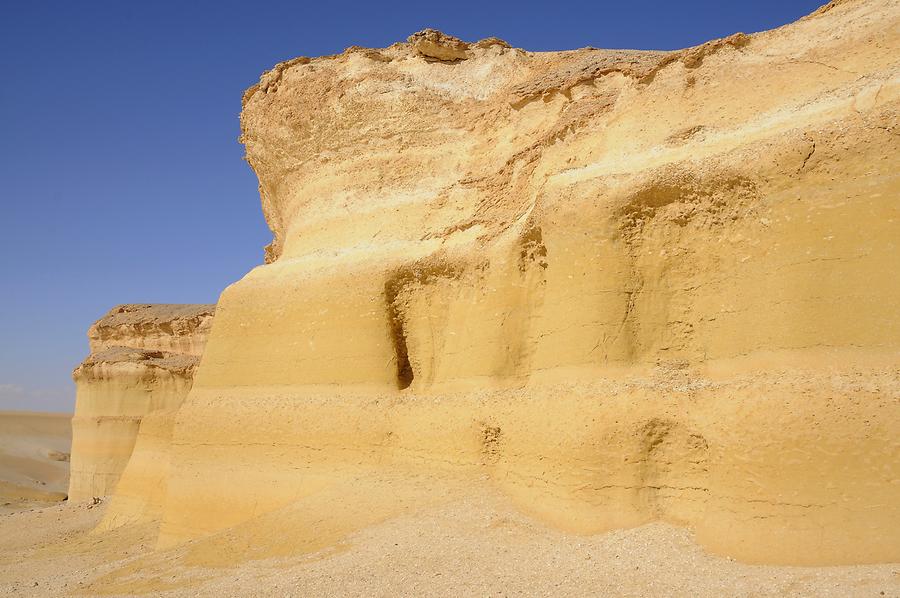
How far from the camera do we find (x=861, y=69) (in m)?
7.24

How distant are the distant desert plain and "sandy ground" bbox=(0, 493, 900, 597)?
0.03 metres

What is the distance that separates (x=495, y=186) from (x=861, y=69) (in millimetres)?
4277

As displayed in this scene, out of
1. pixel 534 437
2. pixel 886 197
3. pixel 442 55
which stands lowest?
pixel 534 437

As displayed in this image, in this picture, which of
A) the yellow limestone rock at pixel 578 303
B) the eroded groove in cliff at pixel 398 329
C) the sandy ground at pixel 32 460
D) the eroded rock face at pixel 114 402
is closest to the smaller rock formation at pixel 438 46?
the yellow limestone rock at pixel 578 303

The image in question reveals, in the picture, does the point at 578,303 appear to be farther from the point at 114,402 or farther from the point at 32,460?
the point at 32,460

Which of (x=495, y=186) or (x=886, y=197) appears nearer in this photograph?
(x=886, y=197)

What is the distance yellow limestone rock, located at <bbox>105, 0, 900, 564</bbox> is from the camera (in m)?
6.00

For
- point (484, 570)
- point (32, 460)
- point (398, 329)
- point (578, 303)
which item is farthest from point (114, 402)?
point (32, 460)

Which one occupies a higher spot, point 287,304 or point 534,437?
point 287,304

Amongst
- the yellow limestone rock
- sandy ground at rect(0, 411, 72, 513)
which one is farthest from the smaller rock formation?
sandy ground at rect(0, 411, 72, 513)

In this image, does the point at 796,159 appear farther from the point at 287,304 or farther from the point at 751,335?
the point at 287,304

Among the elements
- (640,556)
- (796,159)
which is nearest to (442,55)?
(796,159)

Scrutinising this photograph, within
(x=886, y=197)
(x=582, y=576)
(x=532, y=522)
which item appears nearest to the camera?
(x=582, y=576)

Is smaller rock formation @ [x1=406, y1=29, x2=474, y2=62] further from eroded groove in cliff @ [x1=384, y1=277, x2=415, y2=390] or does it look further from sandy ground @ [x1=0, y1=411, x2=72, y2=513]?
sandy ground @ [x1=0, y1=411, x2=72, y2=513]
